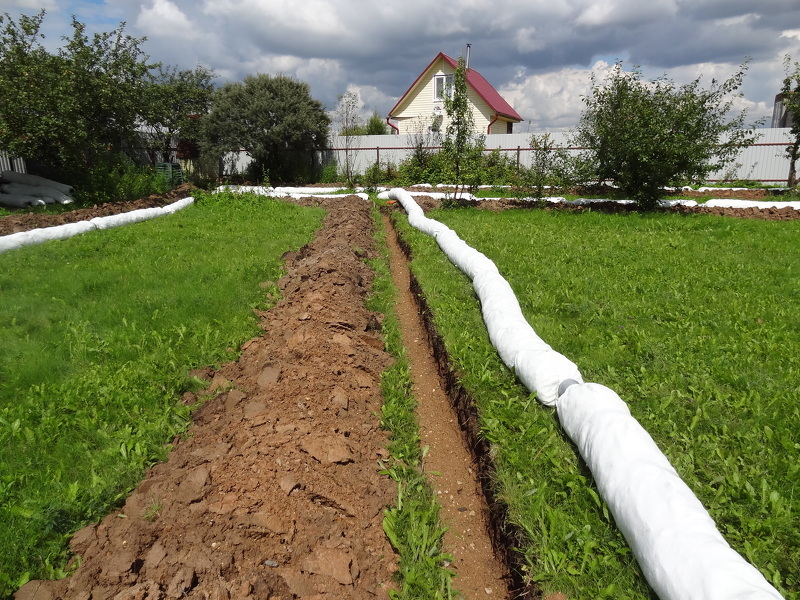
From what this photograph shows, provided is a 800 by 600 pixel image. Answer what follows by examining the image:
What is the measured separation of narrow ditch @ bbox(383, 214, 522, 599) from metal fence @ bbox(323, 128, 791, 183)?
12.6 m

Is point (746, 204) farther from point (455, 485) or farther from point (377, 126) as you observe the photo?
point (377, 126)

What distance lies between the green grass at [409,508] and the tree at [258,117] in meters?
17.9

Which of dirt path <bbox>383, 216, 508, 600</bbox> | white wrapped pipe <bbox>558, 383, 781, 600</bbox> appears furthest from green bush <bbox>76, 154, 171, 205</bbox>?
white wrapped pipe <bbox>558, 383, 781, 600</bbox>

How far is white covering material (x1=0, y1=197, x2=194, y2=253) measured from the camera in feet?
25.2

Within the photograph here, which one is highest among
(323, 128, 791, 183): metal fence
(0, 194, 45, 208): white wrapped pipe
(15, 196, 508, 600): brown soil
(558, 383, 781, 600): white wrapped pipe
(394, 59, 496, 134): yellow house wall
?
(394, 59, 496, 134): yellow house wall

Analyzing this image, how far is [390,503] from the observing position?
2.86 meters

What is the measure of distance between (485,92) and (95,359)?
92.5ft

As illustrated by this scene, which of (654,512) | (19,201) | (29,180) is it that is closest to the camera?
(654,512)

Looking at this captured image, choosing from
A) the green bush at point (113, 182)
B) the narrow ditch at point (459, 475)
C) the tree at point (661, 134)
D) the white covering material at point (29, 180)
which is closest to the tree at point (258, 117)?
the green bush at point (113, 182)

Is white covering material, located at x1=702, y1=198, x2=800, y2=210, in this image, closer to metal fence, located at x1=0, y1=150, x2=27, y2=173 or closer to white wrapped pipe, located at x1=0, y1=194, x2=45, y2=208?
white wrapped pipe, located at x1=0, y1=194, x2=45, y2=208

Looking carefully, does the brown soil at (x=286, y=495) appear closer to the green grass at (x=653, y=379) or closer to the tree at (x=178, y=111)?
the green grass at (x=653, y=379)

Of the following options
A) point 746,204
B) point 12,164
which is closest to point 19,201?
point 12,164

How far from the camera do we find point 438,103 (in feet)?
89.5

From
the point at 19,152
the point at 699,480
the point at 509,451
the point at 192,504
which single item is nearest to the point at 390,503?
the point at 509,451
